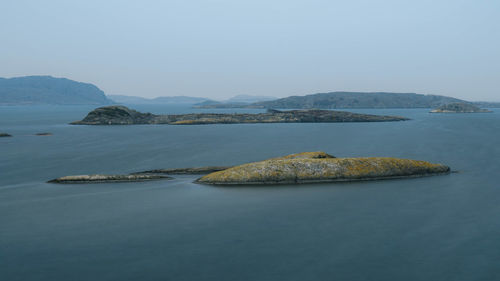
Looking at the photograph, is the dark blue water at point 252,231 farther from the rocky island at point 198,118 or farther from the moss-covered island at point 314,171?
the rocky island at point 198,118

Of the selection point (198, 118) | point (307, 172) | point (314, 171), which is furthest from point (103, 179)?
point (198, 118)

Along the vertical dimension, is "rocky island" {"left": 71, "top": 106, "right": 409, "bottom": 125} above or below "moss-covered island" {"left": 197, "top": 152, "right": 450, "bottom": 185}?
above

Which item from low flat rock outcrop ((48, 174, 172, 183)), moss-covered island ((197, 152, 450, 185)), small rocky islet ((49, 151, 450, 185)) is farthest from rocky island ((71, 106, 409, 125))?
moss-covered island ((197, 152, 450, 185))

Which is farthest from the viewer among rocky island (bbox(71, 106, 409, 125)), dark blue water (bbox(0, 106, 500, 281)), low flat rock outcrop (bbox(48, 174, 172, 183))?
rocky island (bbox(71, 106, 409, 125))

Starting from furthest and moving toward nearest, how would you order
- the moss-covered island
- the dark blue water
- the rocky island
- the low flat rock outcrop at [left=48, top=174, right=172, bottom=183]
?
the rocky island < the low flat rock outcrop at [left=48, top=174, right=172, bottom=183] < the moss-covered island < the dark blue water

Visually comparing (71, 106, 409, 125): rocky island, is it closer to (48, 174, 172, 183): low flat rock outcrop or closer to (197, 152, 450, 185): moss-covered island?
(48, 174, 172, 183): low flat rock outcrop

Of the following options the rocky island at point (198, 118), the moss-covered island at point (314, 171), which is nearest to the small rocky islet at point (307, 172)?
the moss-covered island at point (314, 171)

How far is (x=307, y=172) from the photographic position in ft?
98.4

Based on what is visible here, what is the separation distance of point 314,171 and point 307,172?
65 centimetres

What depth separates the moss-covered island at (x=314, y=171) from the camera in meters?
29.4

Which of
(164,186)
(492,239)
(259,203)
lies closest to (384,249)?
(492,239)

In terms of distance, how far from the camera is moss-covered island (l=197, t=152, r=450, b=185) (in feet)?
96.4

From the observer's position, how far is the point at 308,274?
13.3 metres

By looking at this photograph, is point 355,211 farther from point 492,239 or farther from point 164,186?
point 164,186
